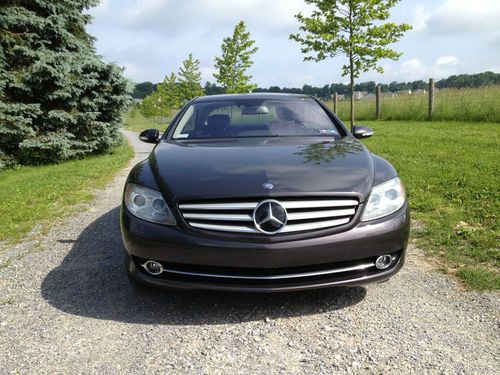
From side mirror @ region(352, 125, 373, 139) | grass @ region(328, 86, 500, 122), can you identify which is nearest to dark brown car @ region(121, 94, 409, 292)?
side mirror @ region(352, 125, 373, 139)

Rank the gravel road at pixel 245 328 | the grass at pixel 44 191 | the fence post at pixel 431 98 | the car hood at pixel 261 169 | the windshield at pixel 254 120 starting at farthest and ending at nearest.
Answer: the fence post at pixel 431 98 → the grass at pixel 44 191 → the windshield at pixel 254 120 → the car hood at pixel 261 169 → the gravel road at pixel 245 328

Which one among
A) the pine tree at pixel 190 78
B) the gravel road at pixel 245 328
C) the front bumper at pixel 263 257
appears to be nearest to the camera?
the gravel road at pixel 245 328

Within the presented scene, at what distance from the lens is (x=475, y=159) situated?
7.74 m

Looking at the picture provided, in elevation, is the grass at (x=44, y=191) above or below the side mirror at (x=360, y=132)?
below

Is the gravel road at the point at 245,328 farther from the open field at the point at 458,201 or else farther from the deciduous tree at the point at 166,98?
the deciduous tree at the point at 166,98

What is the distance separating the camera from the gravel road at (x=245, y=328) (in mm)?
2312

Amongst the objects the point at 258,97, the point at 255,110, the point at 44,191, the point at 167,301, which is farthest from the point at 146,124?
the point at 167,301

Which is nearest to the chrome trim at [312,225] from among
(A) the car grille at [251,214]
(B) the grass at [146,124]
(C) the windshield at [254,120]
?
(A) the car grille at [251,214]

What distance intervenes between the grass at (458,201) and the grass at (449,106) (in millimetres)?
6183

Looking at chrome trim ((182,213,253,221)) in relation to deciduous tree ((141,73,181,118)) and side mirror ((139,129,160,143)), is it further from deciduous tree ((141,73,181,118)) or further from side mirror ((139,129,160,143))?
deciduous tree ((141,73,181,118))

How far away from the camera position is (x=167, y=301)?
10.1ft

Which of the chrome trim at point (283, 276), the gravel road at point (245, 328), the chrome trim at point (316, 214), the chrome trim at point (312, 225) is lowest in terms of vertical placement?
the gravel road at point (245, 328)

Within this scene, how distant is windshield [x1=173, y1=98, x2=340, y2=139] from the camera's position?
13.4 feet

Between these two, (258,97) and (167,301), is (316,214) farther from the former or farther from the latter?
(258,97)
